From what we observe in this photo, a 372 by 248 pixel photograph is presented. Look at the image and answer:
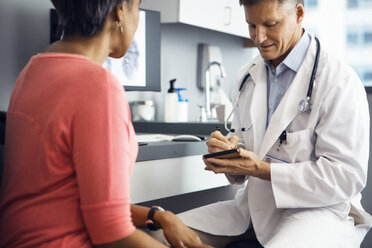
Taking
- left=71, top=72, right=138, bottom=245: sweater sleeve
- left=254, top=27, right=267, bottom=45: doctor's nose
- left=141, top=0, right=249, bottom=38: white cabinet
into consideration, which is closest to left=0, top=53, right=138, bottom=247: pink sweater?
left=71, top=72, right=138, bottom=245: sweater sleeve

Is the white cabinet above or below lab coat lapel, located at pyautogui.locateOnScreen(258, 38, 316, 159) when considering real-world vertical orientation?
above

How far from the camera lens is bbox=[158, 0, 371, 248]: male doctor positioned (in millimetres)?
1234

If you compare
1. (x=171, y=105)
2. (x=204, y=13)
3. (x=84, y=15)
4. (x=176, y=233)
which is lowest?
(x=176, y=233)

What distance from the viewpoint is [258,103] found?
58.4 inches


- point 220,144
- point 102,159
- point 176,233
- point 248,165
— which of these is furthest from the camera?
point 220,144

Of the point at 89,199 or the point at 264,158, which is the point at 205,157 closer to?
the point at 264,158

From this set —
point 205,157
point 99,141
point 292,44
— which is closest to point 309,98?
point 292,44

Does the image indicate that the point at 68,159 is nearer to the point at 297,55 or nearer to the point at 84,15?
the point at 84,15

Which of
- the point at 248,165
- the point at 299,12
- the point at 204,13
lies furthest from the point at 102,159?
the point at 204,13

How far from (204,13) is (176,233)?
1483mm

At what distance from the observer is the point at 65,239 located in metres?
0.77

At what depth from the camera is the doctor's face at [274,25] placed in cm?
141

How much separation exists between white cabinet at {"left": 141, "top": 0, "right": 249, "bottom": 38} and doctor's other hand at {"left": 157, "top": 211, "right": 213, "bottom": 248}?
126 centimetres

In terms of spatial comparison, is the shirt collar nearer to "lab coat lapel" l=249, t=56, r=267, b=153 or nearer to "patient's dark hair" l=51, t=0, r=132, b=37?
"lab coat lapel" l=249, t=56, r=267, b=153
